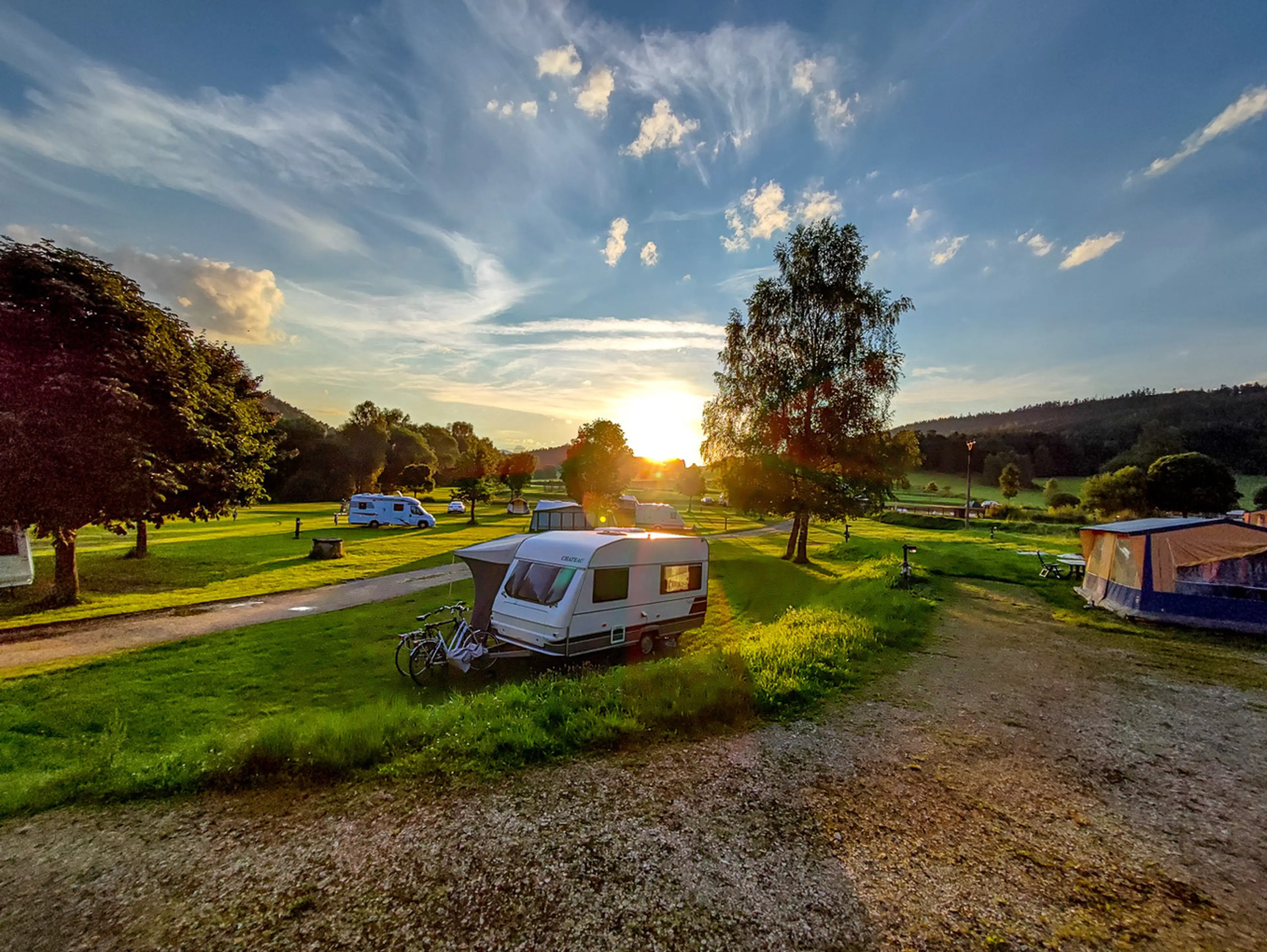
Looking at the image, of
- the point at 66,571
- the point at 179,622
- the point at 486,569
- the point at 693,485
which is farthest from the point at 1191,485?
the point at 66,571

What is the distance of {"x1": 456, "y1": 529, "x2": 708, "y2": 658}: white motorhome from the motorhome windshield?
17 millimetres

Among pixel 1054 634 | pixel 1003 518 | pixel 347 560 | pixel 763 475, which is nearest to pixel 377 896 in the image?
pixel 1054 634

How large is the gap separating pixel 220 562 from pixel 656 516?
26.1m

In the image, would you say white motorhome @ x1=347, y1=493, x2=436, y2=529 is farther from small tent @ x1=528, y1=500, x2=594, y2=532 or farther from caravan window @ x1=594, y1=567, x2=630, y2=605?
caravan window @ x1=594, y1=567, x2=630, y2=605

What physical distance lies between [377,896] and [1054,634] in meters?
15.1

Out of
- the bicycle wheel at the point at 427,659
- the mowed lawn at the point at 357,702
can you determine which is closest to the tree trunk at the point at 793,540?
the mowed lawn at the point at 357,702

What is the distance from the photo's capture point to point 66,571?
51.0 feet

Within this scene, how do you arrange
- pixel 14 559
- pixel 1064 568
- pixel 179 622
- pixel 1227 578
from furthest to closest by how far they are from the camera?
1. pixel 1064 568
2. pixel 14 559
3. pixel 179 622
4. pixel 1227 578

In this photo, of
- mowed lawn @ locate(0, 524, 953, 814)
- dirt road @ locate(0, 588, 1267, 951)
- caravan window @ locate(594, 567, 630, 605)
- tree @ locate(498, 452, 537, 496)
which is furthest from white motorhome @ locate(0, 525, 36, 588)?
tree @ locate(498, 452, 537, 496)

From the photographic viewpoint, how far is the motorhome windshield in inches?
432

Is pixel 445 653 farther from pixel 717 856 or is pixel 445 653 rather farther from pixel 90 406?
pixel 90 406

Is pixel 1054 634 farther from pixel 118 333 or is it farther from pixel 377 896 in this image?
pixel 118 333

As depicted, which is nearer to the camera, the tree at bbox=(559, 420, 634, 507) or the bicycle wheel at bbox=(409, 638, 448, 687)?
the bicycle wheel at bbox=(409, 638, 448, 687)

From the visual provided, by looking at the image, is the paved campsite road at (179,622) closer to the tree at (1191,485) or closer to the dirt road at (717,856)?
the dirt road at (717,856)
